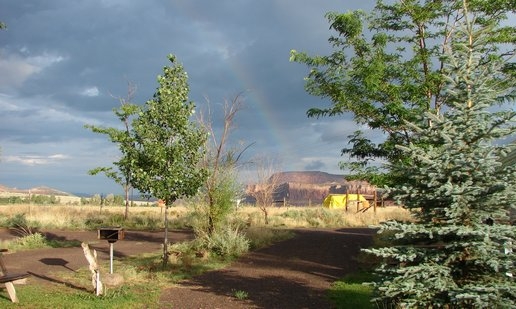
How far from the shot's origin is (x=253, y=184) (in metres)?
29.4

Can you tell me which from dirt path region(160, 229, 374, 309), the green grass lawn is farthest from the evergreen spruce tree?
dirt path region(160, 229, 374, 309)

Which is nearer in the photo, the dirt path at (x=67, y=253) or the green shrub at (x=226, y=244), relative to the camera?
the dirt path at (x=67, y=253)

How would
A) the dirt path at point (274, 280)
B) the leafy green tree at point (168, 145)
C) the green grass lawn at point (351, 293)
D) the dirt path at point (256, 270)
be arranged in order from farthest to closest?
the leafy green tree at point (168, 145) < the dirt path at point (256, 270) < the dirt path at point (274, 280) < the green grass lawn at point (351, 293)

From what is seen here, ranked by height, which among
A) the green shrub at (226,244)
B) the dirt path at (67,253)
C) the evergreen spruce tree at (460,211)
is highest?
the evergreen spruce tree at (460,211)

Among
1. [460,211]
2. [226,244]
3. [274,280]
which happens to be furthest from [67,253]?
[460,211]

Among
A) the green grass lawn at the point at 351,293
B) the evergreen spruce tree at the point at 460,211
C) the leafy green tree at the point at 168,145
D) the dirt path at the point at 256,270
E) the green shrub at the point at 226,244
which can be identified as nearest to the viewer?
the evergreen spruce tree at the point at 460,211

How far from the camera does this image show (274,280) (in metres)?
11.4

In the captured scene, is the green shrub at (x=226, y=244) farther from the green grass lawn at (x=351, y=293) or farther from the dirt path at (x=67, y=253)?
the green grass lawn at (x=351, y=293)

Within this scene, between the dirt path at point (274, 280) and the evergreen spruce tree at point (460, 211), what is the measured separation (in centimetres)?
328

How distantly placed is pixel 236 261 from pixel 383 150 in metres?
5.59

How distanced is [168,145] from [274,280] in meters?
4.42

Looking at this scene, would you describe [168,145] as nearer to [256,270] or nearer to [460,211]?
[256,270]

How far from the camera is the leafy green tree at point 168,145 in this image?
12148 millimetres

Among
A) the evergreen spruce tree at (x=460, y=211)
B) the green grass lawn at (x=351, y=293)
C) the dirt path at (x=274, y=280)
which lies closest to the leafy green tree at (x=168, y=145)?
the dirt path at (x=274, y=280)
